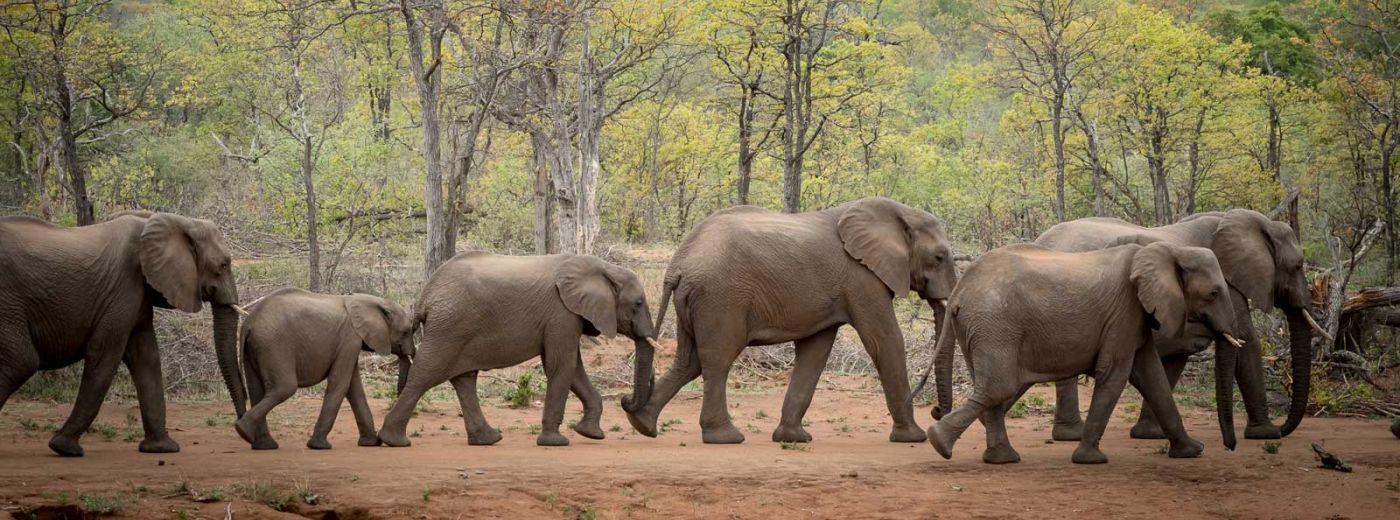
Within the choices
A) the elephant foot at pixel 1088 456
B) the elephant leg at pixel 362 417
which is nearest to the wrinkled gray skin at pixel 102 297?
the elephant leg at pixel 362 417

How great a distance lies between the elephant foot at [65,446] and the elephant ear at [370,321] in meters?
2.55

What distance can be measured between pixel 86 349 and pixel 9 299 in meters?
0.73

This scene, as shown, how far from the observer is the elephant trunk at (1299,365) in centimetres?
1235

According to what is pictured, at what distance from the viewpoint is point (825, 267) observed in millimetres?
12492

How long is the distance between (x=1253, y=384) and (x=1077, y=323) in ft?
9.58

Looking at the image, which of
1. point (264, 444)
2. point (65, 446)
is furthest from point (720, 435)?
point (65, 446)

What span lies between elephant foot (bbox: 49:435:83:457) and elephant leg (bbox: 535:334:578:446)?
3802mm

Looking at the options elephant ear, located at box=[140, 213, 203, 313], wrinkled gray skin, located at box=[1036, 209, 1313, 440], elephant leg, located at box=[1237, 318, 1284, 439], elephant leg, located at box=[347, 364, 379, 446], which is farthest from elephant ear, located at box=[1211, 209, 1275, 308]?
elephant ear, located at box=[140, 213, 203, 313]

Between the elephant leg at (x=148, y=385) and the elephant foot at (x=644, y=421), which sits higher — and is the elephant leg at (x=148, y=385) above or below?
above

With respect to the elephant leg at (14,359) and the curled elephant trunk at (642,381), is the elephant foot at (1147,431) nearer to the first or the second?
the curled elephant trunk at (642,381)

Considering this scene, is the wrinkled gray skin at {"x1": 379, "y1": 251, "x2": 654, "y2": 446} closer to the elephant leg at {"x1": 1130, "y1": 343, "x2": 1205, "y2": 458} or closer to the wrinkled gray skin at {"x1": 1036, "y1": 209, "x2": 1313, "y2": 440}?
the elephant leg at {"x1": 1130, "y1": 343, "x2": 1205, "y2": 458}

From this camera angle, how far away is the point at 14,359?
10320 mm

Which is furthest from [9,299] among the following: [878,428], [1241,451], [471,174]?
[471,174]

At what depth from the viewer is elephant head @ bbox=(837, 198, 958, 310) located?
12477 millimetres
